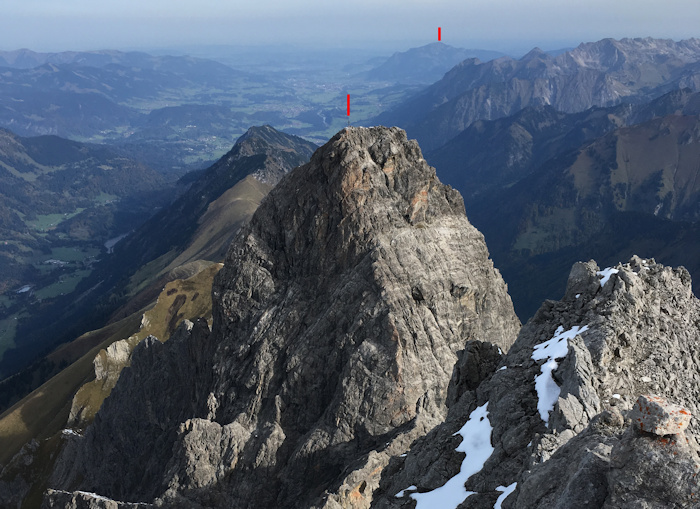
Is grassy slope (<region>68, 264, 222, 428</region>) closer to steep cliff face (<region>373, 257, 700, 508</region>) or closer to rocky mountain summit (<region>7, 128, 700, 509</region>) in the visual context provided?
rocky mountain summit (<region>7, 128, 700, 509</region>)

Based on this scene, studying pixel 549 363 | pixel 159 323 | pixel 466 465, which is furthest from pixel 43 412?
pixel 549 363

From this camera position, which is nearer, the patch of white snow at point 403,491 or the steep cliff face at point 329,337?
the patch of white snow at point 403,491

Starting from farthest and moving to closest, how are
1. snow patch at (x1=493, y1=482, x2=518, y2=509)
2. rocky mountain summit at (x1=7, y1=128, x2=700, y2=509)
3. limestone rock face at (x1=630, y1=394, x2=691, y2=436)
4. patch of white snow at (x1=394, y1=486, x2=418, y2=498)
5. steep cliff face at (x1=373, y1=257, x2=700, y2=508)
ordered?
patch of white snow at (x1=394, y1=486, x2=418, y2=498)
rocky mountain summit at (x1=7, y1=128, x2=700, y2=509)
snow patch at (x1=493, y1=482, x2=518, y2=509)
steep cliff face at (x1=373, y1=257, x2=700, y2=508)
limestone rock face at (x1=630, y1=394, x2=691, y2=436)

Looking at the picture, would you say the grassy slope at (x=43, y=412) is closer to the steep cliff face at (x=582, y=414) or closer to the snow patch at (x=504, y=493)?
the steep cliff face at (x=582, y=414)

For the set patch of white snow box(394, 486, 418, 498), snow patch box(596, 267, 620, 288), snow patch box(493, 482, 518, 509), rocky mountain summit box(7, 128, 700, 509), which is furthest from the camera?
snow patch box(596, 267, 620, 288)

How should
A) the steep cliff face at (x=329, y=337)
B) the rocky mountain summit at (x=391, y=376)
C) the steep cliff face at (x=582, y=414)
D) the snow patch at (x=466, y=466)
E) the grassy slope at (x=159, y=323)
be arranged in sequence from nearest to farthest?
the steep cliff face at (x=582, y=414) < the rocky mountain summit at (x=391, y=376) < the snow patch at (x=466, y=466) < the steep cliff face at (x=329, y=337) < the grassy slope at (x=159, y=323)

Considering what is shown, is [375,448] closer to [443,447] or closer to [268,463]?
[268,463]

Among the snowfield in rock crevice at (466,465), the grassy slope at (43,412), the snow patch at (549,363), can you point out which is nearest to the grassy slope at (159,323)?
the grassy slope at (43,412)

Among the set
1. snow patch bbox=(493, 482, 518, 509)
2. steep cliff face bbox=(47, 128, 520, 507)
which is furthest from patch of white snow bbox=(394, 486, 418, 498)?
steep cliff face bbox=(47, 128, 520, 507)

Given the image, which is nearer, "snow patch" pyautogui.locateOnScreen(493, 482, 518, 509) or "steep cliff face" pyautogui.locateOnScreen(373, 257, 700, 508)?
"steep cliff face" pyautogui.locateOnScreen(373, 257, 700, 508)
